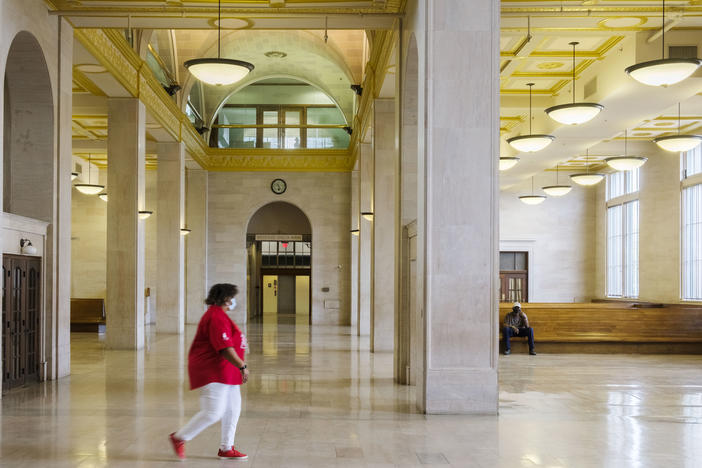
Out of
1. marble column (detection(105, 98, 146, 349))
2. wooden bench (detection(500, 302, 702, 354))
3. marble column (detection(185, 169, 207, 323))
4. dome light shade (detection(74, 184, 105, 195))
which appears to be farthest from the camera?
marble column (detection(185, 169, 207, 323))

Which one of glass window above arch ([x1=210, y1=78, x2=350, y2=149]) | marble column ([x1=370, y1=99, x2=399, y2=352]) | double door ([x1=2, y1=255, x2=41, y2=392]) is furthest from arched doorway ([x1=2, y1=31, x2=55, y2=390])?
glass window above arch ([x1=210, y1=78, x2=350, y2=149])

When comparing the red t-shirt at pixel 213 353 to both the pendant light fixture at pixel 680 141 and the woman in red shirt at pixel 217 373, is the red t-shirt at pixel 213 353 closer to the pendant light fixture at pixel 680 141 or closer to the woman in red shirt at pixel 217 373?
the woman in red shirt at pixel 217 373

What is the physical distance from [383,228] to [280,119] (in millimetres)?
12010

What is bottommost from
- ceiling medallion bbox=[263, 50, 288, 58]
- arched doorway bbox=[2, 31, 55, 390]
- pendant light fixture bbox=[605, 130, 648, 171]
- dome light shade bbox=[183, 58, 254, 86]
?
arched doorway bbox=[2, 31, 55, 390]

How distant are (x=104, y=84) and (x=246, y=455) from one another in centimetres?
1042

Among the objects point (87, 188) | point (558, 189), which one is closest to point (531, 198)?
point (558, 189)

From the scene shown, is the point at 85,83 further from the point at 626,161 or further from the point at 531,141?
the point at 626,161

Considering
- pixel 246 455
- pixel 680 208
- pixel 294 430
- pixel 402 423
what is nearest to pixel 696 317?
pixel 680 208

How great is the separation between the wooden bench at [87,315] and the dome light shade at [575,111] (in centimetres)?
1397

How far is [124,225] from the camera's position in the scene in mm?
15367

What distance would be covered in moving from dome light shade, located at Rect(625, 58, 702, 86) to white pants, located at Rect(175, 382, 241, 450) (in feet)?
24.5

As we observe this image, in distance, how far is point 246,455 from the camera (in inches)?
232

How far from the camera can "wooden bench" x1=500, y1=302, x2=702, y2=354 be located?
1541 centimetres

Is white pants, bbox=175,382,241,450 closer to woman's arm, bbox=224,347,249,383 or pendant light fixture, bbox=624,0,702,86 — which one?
woman's arm, bbox=224,347,249,383
